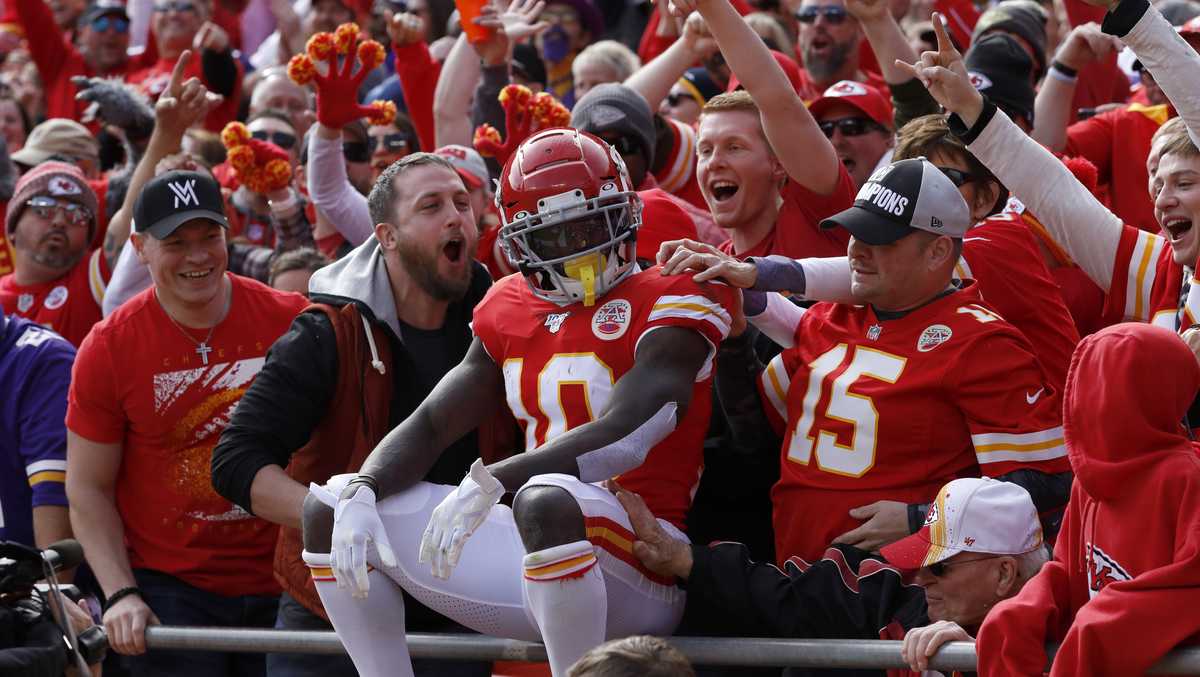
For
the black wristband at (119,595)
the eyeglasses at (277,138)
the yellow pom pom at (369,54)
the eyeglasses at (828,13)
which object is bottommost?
the black wristband at (119,595)

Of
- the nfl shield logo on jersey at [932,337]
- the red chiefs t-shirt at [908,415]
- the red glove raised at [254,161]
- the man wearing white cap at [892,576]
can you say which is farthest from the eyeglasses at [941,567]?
the red glove raised at [254,161]

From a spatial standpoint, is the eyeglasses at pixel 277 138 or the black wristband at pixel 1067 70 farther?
the eyeglasses at pixel 277 138

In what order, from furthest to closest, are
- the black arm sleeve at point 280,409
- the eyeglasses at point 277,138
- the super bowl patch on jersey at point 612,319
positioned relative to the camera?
1. the eyeglasses at point 277,138
2. the black arm sleeve at point 280,409
3. the super bowl patch on jersey at point 612,319

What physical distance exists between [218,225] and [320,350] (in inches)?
35.9

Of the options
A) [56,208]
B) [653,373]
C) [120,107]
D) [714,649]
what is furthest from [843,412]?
[120,107]

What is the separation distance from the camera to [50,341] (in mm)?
5969

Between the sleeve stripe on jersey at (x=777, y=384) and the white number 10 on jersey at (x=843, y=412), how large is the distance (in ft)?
0.42

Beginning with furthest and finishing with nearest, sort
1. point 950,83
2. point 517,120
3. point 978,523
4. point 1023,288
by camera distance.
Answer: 1. point 517,120
2. point 1023,288
3. point 950,83
4. point 978,523

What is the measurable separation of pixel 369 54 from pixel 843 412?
8.66ft

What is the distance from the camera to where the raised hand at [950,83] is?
14.7 feet

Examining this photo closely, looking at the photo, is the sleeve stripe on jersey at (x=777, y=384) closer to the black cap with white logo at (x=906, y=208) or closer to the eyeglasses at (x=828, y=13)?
the black cap with white logo at (x=906, y=208)

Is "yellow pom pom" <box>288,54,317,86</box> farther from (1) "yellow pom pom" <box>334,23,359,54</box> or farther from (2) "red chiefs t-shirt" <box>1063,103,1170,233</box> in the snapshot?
(2) "red chiefs t-shirt" <box>1063,103,1170,233</box>

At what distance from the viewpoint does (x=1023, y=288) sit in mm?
4711

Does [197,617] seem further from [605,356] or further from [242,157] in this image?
[605,356]
